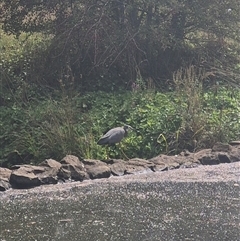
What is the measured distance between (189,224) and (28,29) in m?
6.88

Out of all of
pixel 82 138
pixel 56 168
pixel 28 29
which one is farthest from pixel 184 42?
pixel 56 168

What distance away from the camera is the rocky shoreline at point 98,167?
6.57m

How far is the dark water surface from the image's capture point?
479cm

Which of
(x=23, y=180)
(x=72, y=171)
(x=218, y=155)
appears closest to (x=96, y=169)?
(x=72, y=171)

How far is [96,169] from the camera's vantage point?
6938mm

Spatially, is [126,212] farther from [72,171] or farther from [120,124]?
[120,124]

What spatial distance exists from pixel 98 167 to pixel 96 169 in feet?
0.17

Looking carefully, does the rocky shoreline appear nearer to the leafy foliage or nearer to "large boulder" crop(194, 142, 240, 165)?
"large boulder" crop(194, 142, 240, 165)

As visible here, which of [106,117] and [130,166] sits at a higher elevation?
[106,117]

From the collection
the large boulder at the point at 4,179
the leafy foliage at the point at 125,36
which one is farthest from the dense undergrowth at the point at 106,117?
the large boulder at the point at 4,179

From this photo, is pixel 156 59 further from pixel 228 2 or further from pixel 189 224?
pixel 189 224

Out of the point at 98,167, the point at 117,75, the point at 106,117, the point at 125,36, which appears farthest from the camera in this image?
the point at 117,75

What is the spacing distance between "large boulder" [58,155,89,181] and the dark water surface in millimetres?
272

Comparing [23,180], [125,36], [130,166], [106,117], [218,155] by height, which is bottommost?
[218,155]
